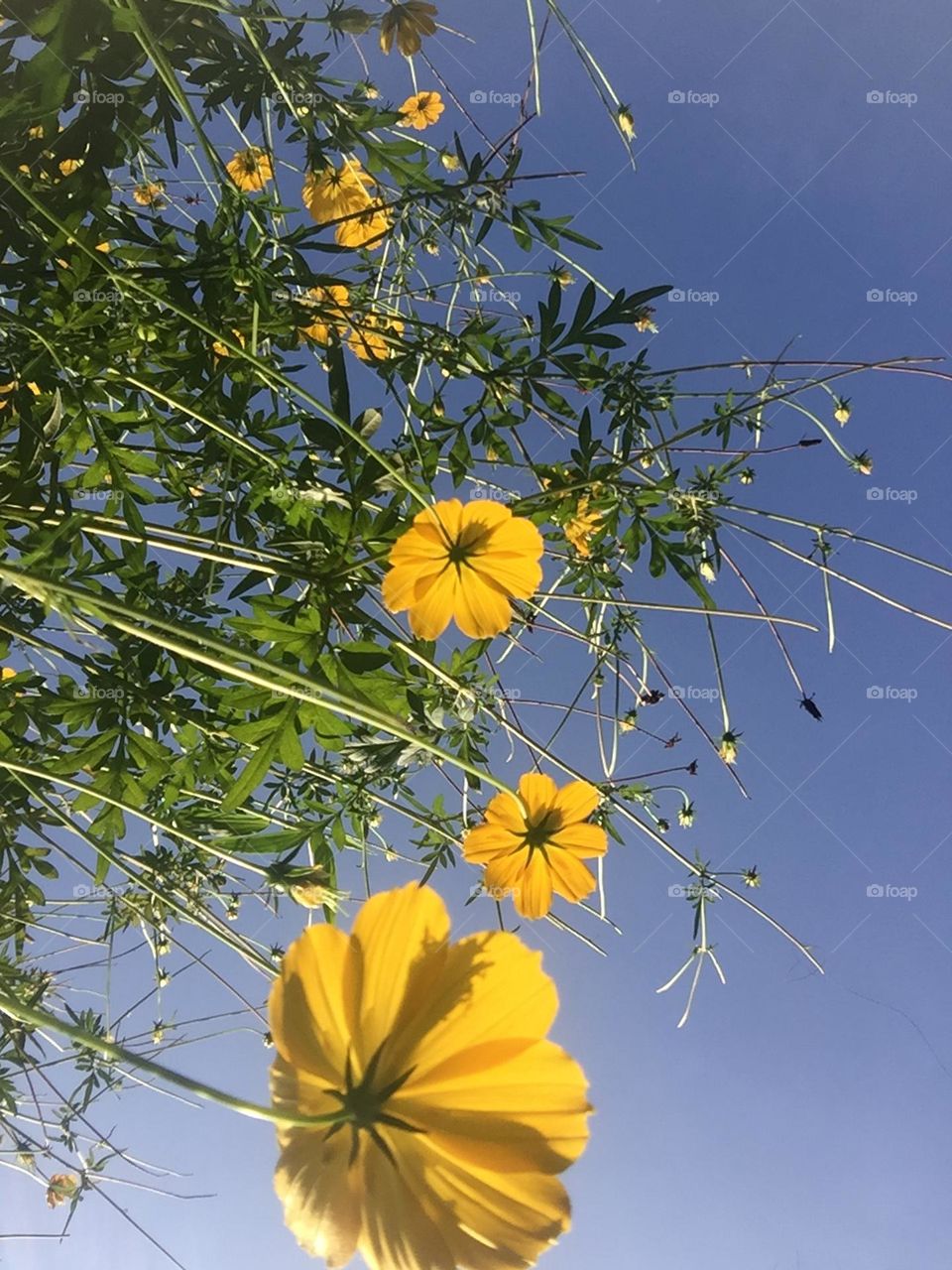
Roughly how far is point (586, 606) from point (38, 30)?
2.60 ft

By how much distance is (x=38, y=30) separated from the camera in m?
0.64

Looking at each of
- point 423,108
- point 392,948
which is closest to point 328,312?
point 392,948

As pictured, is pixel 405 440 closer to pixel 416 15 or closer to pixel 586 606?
pixel 586 606

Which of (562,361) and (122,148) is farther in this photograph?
(562,361)

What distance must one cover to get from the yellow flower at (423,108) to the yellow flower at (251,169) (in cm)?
25

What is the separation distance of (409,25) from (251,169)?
0.37 meters

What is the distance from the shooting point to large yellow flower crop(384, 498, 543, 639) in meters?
0.69

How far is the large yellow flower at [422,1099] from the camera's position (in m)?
0.28

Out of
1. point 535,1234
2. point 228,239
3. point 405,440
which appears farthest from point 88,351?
point 535,1234

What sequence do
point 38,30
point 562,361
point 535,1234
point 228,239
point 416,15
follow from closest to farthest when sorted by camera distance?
point 535,1234, point 38,30, point 228,239, point 562,361, point 416,15

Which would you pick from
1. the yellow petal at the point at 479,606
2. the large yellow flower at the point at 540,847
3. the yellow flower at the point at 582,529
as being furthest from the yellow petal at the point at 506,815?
the yellow flower at the point at 582,529

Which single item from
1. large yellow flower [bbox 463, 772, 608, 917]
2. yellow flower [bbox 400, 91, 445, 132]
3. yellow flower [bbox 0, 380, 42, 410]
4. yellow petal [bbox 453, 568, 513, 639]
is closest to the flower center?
large yellow flower [bbox 463, 772, 608, 917]

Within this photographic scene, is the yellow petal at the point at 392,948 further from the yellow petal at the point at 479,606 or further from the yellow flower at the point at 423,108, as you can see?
the yellow flower at the point at 423,108

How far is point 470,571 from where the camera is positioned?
0.72m
